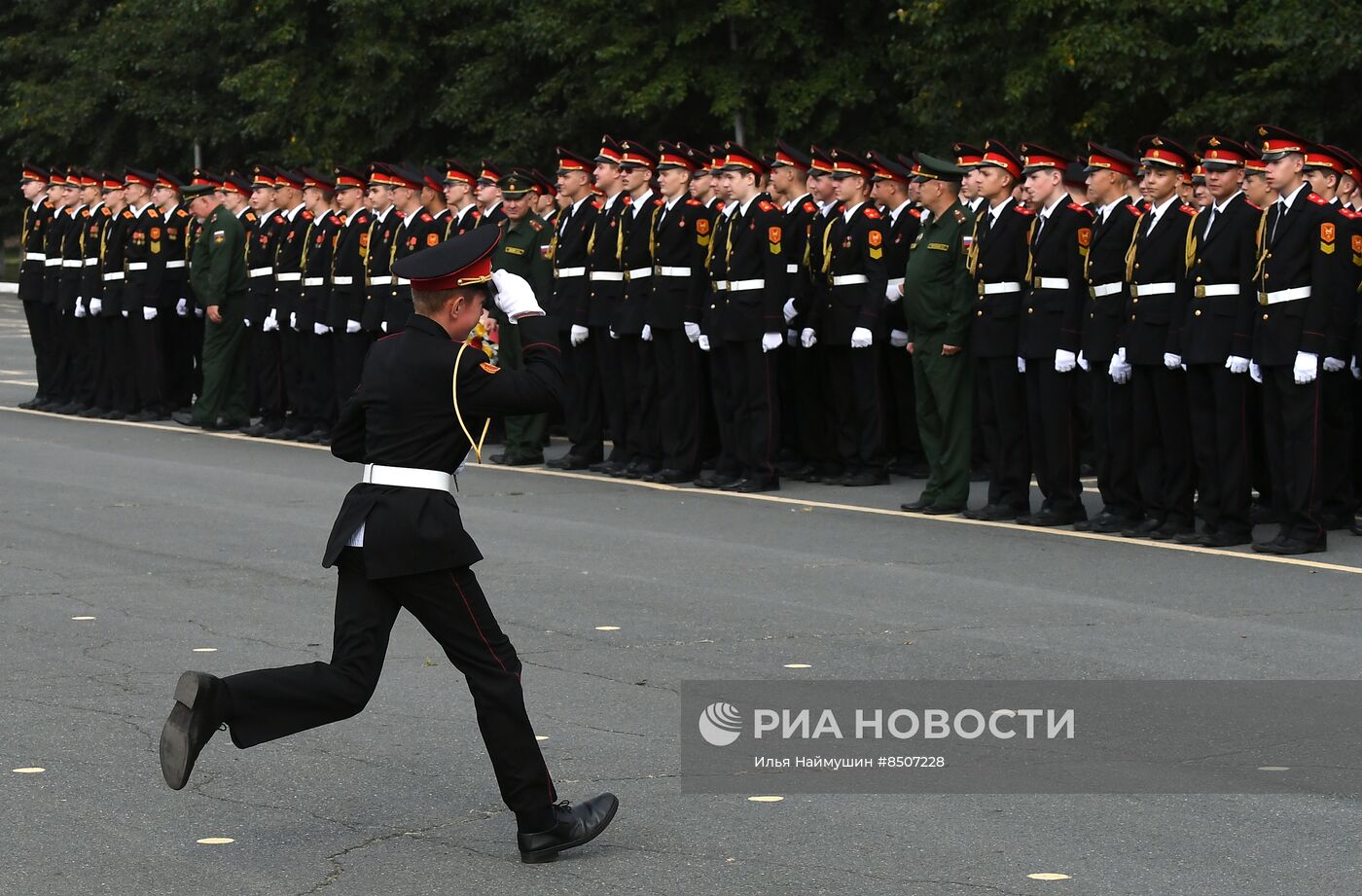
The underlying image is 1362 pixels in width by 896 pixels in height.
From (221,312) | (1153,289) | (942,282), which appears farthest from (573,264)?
(1153,289)

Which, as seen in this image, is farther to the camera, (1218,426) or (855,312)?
(855,312)

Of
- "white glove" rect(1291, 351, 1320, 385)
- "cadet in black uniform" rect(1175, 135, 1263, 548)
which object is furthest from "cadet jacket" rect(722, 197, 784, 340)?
"white glove" rect(1291, 351, 1320, 385)

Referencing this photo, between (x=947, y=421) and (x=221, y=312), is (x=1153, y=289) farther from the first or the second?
(x=221, y=312)

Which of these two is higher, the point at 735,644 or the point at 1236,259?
the point at 1236,259

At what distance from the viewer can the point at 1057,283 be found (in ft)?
43.1

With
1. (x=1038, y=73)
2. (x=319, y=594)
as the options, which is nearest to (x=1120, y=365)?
(x=319, y=594)

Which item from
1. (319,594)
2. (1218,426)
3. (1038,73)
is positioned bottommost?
(319,594)

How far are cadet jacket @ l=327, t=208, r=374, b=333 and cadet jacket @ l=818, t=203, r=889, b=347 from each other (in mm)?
4729

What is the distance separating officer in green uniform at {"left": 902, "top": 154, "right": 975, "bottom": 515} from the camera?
45.4ft

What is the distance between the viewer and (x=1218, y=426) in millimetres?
12391

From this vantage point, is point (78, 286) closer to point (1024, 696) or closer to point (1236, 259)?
point (1236, 259)

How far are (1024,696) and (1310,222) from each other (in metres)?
4.73

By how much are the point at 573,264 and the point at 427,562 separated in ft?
35.0

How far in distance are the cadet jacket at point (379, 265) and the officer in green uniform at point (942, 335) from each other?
537 centimetres
